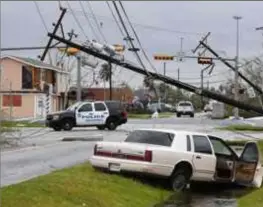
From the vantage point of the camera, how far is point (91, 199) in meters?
12.7

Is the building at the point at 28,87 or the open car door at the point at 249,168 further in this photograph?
the building at the point at 28,87

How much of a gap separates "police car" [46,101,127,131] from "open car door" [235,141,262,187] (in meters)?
26.6

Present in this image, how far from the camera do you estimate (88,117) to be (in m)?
43.3

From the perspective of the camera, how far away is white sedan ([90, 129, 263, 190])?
49.8 ft

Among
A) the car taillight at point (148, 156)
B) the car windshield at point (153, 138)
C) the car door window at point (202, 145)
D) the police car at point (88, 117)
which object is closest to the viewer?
the car taillight at point (148, 156)

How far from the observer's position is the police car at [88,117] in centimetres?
4281

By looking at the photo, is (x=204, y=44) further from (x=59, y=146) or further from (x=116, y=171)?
(x=116, y=171)

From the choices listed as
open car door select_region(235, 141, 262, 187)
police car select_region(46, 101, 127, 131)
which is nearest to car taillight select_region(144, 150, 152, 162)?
open car door select_region(235, 141, 262, 187)

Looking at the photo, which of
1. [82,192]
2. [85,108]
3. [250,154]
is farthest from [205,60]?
[82,192]

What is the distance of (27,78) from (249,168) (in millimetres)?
58552

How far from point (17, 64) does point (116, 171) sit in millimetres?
58411

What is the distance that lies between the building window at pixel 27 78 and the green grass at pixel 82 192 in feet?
187

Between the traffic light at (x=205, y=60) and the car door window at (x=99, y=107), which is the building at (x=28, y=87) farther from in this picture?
the traffic light at (x=205, y=60)

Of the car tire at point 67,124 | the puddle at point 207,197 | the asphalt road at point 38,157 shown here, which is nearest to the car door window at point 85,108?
the car tire at point 67,124
